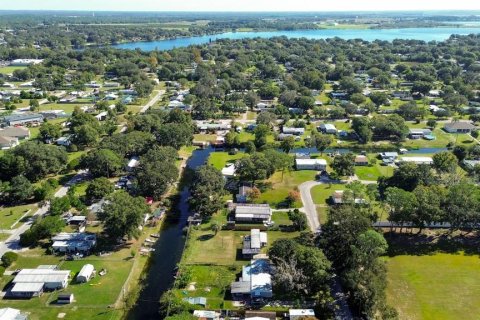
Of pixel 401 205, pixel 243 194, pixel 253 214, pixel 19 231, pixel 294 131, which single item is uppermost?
pixel 401 205

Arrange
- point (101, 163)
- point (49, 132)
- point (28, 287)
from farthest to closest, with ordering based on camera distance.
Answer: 1. point (49, 132)
2. point (101, 163)
3. point (28, 287)

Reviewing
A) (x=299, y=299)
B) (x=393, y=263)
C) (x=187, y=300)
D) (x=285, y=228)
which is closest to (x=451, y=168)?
(x=393, y=263)

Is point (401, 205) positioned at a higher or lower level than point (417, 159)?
higher

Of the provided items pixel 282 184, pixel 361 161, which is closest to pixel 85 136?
pixel 282 184

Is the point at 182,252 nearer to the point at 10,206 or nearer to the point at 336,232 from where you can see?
the point at 336,232

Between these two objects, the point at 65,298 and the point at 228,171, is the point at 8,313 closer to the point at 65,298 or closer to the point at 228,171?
the point at 65,298

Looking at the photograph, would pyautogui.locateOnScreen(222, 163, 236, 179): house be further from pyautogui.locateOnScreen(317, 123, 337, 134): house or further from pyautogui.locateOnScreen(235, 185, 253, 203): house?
pyautogui.locateOnScreen(317, 123, 337, 134): house

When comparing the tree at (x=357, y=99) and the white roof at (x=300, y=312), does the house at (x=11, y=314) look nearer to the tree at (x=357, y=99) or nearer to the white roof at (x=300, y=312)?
the white roof at (x=300, y=312)
